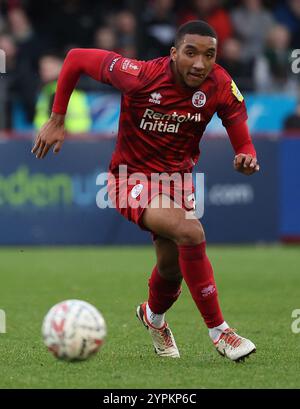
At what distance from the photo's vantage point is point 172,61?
679 cm

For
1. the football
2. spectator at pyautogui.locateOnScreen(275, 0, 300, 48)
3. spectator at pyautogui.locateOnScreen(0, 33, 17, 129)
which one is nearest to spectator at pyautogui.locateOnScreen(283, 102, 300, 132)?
spectator at pyautogui.locateOnScreen(0, 33, 17, 129)

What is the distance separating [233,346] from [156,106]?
149 centimetres

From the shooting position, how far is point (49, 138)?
265 inches

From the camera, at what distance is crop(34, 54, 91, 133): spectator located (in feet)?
49.5

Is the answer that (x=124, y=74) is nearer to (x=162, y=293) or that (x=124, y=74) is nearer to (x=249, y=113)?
(x=162, y=293)

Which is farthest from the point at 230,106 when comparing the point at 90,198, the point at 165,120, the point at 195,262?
the point at 90,198

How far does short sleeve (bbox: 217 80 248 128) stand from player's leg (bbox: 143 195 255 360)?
2.13ft

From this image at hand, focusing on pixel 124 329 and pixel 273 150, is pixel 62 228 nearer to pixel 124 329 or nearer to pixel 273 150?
pixel 273 150

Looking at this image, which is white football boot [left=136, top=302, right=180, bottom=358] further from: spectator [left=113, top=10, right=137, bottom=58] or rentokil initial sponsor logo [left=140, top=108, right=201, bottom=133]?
spectator [left=113, top=10, right=137, bottom=58]

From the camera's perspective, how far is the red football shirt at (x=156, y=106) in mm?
6758

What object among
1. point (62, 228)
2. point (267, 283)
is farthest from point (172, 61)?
point (62, 228)

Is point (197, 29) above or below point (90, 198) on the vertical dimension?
above

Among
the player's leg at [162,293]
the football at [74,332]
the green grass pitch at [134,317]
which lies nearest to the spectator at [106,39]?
the green grass pitch at [134,317]

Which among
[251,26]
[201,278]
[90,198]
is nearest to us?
[201,278]
